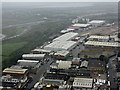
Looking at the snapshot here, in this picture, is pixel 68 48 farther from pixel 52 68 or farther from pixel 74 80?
pixel 74 80

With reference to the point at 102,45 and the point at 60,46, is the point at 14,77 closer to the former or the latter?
the point at 60,46

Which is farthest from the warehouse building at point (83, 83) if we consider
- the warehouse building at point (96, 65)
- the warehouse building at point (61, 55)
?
the warehouse building at point (61, 55)

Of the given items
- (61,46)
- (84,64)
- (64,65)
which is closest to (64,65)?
(64,65)

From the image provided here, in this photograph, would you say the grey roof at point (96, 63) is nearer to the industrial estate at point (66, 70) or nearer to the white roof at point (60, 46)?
the industrial estate at point (66, 70)

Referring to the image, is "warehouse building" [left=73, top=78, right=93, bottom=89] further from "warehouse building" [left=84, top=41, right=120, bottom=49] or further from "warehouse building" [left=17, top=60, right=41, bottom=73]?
"warehouse building" [left=84, top=41, right=120, bottom=49]

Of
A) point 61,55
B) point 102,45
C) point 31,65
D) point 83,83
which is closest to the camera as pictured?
point 83,83

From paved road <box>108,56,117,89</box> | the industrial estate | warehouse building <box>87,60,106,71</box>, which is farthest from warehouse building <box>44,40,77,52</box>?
paved road <box>108,56,117,89</box>

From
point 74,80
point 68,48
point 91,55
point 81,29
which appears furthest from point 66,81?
point 81,29
